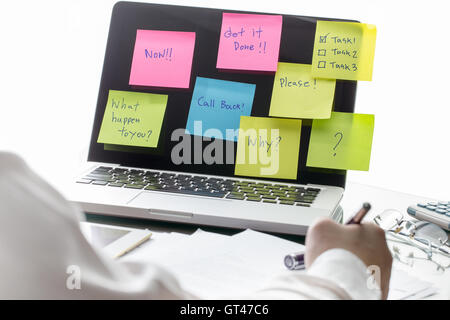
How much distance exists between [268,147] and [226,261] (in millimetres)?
351

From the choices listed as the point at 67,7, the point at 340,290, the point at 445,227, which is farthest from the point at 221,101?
the point at 67,7

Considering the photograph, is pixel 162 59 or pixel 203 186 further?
pixel 162 59

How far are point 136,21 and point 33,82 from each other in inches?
25.8

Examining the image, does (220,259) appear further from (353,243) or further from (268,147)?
(268,147)

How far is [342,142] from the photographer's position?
2.90ft

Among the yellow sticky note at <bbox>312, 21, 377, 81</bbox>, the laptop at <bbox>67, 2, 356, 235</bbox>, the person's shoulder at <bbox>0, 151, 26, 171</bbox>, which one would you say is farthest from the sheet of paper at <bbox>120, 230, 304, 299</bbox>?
the yellow sticky note at <bbox>312, 21, 377, 81</bbox>

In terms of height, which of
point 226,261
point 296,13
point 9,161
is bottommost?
point 226,261

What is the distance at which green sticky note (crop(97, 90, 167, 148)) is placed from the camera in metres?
0.95

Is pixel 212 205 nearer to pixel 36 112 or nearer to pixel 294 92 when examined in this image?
pixel 294 92

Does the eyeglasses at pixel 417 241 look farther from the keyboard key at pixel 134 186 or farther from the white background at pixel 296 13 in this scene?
the white background at pixel 296 13

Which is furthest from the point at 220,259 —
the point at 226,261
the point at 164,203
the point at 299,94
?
the point at 299,94

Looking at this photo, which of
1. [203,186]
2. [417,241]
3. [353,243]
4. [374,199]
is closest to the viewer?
[353,243]

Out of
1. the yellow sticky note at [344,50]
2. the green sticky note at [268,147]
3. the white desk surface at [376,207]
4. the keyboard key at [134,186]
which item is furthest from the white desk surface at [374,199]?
the keyboard key at [134,186]

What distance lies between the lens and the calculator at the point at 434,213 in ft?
2.49
